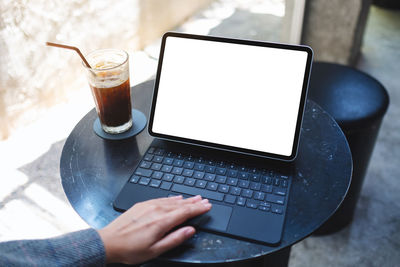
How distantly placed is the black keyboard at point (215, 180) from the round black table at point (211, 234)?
0.12 feet

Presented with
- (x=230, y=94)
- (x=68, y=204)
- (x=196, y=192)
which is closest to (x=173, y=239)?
(x=196, y=192)

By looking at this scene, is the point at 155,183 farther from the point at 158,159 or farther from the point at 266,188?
the point at 266,188

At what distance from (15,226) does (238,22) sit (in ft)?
7.45

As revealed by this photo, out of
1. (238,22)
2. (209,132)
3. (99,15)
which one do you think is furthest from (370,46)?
(209,132)

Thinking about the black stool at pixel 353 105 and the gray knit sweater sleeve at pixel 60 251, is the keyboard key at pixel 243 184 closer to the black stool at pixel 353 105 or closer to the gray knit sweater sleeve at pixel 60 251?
the gray knit sweater sleeve at pixel 60 251

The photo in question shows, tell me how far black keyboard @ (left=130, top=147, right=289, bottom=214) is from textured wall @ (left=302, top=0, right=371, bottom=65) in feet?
5.44

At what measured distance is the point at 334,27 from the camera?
2.22m

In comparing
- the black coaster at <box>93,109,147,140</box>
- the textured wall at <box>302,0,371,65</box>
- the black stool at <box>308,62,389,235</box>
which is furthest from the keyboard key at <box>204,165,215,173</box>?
the textured wall at <box>302,0,371,65</box>

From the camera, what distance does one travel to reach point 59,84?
7.70ft

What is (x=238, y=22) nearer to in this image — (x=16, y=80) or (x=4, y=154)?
(x=16, y=80)

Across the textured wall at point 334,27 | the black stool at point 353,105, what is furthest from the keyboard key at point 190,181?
the textured wall at point 334,27

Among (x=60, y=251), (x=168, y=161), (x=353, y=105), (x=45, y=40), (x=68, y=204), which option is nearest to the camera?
(x=60, y=251)

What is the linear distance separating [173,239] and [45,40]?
1824 mm

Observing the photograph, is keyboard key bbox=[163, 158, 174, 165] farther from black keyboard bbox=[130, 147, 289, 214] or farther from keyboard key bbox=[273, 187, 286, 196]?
keyboard key bbox=[273, 187, 286, 196]
